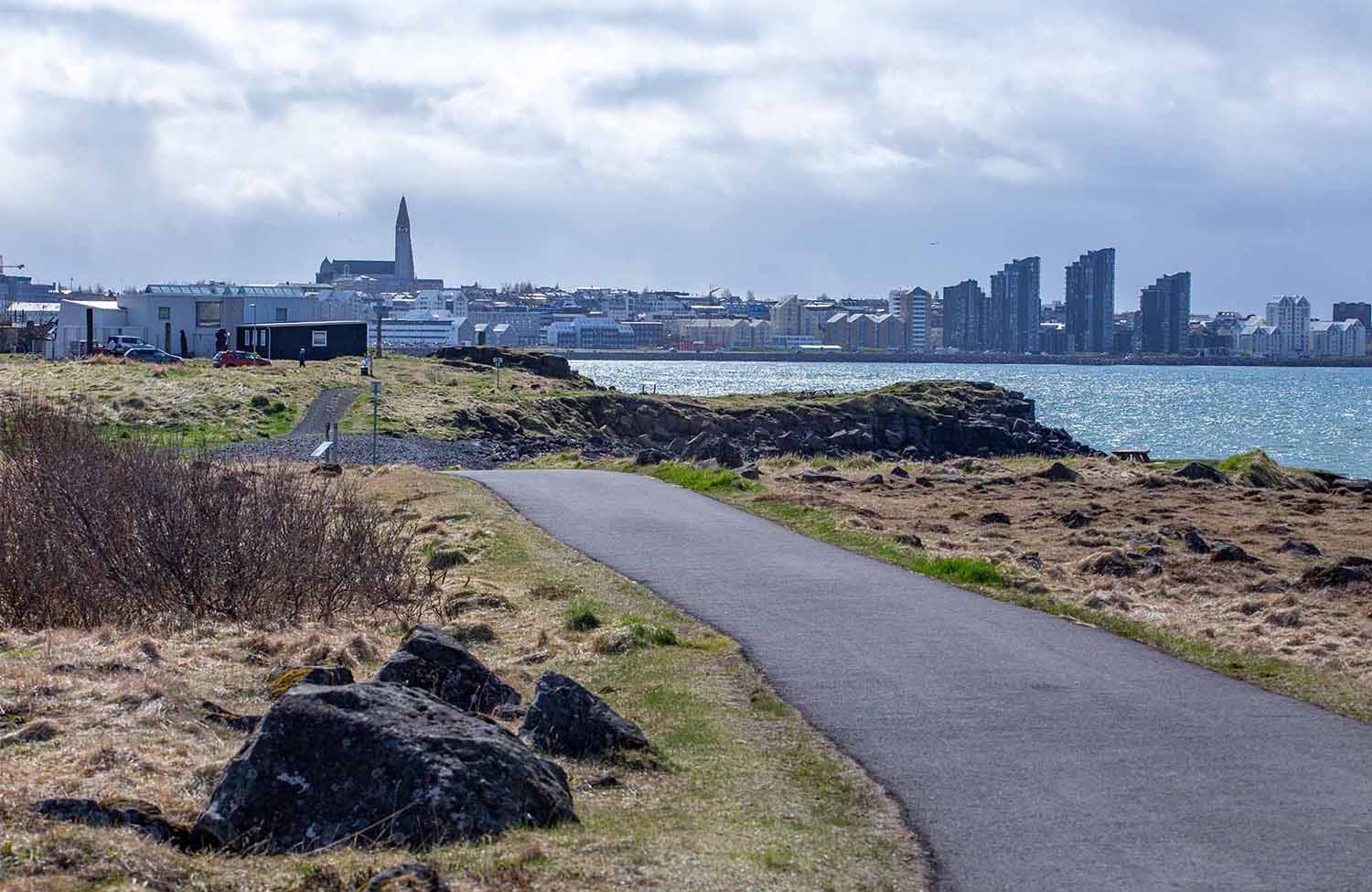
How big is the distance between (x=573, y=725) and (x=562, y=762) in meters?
0.28

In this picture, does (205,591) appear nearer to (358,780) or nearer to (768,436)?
(358,780)

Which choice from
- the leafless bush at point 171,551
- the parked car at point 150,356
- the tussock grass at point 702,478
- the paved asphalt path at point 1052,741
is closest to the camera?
the paved asphalt path at point 1052,741

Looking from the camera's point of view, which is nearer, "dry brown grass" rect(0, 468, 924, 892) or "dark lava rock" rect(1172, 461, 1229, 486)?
"dry brown grass" rect(0, 468, 924, 892)

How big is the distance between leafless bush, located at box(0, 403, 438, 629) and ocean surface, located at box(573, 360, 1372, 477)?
2365 inches

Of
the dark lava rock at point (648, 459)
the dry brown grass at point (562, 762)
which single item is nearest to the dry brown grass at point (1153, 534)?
the dark lava rock at point (648, 459)

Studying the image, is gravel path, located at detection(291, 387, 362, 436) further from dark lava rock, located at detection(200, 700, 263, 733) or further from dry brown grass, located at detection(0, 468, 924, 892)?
dark lava rock, located at detection(200, 700, 263, 733)

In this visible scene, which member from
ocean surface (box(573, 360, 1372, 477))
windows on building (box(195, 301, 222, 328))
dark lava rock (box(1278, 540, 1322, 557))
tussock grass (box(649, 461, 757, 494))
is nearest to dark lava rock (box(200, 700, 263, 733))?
dark lava rock (box(1278, 540, 1322, 557))

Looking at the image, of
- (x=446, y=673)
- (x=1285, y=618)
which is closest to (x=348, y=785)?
Answer: (x=446, y=673)

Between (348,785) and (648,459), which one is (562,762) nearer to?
(348,785)

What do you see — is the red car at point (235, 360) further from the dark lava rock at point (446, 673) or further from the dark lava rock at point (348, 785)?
the dark lava rock at point (348, 785)

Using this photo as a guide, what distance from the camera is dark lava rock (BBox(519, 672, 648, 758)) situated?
829 centimetres

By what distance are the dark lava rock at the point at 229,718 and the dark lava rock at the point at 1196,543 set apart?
13.9 meters

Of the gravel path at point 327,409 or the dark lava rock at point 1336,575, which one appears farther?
the gravel path at point 327,409

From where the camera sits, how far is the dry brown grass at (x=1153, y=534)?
13984 millimetres
